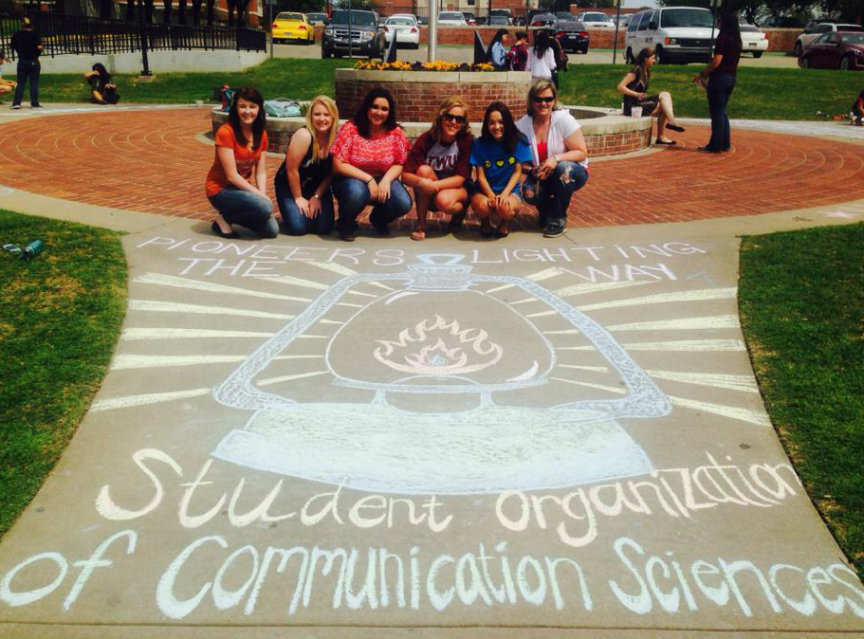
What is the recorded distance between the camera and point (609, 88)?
66.2 feet

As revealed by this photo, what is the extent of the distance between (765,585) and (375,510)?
135cm

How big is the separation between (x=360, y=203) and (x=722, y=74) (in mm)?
6572

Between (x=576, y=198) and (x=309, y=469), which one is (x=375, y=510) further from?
(x=576, y=198)

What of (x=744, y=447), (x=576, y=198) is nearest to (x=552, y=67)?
(x=576, y=198)

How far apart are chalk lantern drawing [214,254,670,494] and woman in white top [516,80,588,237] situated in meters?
1.59

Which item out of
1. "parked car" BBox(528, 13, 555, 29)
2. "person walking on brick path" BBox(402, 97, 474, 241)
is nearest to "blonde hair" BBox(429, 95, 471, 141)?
"person walking on brick path" BBox(402, 97, 474, 241)

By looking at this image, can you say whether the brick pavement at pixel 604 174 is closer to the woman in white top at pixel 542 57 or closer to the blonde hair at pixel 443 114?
the blonde hair at pixel 443 114

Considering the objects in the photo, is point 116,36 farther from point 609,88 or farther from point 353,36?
point 609,88

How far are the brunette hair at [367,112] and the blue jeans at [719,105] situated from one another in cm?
602

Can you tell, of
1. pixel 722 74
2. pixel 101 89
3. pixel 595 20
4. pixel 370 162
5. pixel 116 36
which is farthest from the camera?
pixel 595 20

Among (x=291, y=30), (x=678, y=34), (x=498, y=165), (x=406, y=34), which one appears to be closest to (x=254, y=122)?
(x=498, y=165)

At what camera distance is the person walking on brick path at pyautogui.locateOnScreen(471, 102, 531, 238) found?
6.47 metres

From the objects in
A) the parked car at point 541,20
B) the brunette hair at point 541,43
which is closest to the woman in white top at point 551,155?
the brunette hair at point 541,43

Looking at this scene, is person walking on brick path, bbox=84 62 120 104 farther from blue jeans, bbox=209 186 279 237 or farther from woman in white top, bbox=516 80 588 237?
woman in white top, bbox=516 80 588 237
